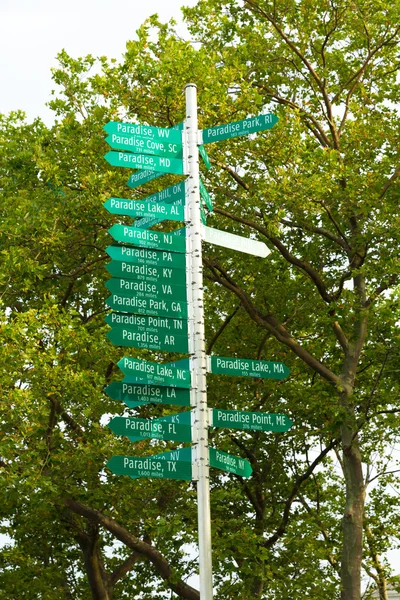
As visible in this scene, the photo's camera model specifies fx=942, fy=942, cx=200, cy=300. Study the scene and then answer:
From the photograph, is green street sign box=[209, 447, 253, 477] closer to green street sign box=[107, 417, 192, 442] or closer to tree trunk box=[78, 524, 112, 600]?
green street sign box=[107, 417, 192, 442]

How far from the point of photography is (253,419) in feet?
25.8

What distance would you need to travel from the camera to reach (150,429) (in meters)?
7.52

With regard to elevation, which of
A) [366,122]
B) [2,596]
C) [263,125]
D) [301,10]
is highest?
[301,10]

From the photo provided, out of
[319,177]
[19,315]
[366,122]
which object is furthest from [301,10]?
[19,315]

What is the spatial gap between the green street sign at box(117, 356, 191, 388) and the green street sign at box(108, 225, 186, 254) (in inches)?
40.2

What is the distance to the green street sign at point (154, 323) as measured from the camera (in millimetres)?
7574

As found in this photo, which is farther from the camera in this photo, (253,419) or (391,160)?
(391,160)

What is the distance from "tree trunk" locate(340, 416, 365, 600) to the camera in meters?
15.2

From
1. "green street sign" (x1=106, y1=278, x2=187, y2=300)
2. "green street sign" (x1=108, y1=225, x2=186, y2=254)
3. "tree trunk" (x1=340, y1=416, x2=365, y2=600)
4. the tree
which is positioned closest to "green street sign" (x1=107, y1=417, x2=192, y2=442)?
"green street sign" (x1=106, y1=278, x2=187, y2=300)

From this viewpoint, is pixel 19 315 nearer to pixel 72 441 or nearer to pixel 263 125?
pixel 72 441

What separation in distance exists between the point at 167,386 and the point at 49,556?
46.3 ft

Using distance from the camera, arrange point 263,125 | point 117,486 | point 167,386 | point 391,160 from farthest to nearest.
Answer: point 391,160, point 117,486, point 263,125, point 167,386

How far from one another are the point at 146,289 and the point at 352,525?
29.0 ft

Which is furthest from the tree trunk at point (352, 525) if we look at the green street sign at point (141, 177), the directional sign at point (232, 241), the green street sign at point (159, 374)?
the green street sign at point (159, 374)
